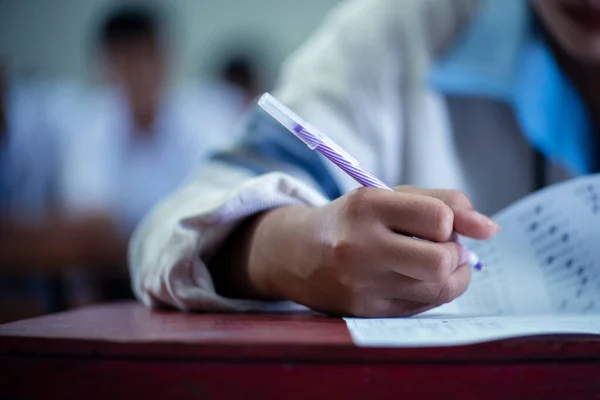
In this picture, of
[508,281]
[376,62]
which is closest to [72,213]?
[376,62]

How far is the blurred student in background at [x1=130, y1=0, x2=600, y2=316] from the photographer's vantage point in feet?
1.26

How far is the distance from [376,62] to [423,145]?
0.29 feet

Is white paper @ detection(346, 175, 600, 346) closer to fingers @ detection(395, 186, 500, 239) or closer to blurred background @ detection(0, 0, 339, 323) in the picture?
fingers @ detection(395, 186, 500, 239)

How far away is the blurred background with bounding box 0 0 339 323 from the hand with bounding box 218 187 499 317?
9.7 inches

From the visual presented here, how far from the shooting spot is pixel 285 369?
0.23m

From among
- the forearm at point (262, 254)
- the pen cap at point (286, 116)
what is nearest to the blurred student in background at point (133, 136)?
the forearm at point (262, 254)

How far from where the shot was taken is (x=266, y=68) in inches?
116

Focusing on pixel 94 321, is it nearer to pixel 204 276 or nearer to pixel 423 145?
pixel 204 276

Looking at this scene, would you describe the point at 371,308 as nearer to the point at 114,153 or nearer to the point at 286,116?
the point at 286,116

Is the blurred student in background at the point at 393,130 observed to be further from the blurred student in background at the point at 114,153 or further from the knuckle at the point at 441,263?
the blurred student in background at the point at 114,153

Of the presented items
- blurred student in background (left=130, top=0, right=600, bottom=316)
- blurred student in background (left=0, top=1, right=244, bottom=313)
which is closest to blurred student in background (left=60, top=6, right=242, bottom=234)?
blurred student in background (left=0, top=1, right=244, bottom=313)

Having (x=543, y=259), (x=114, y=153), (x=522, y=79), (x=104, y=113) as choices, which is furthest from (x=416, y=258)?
(x=104, y=113)

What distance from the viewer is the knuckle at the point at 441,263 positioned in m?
0.29

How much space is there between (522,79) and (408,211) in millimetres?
327
